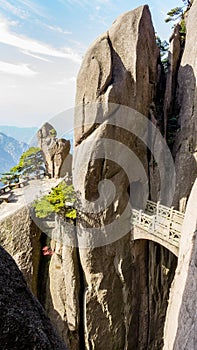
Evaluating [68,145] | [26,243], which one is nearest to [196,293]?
[26,243]

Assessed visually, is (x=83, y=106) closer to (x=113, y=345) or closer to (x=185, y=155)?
(x=185, y=155)

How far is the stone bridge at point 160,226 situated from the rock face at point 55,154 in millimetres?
6827

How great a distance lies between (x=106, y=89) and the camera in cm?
1111

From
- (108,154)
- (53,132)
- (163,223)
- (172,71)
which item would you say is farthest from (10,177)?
(172,71)

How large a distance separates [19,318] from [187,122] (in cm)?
1116

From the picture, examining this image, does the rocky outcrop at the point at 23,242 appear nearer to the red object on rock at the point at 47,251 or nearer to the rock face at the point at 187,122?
the red object on rock at the point at 47,251

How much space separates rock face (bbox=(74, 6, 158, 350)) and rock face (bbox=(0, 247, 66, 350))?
734 centimetres

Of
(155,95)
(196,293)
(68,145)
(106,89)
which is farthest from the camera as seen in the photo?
(68,145)

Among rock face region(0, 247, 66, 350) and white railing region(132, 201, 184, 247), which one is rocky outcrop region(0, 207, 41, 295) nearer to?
white railing region(132, 201, 184, 247)

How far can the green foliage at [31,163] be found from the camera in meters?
18.0

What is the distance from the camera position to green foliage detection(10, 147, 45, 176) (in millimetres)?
18031

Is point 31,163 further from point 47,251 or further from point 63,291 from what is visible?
point 63,291

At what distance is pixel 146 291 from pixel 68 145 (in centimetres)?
972

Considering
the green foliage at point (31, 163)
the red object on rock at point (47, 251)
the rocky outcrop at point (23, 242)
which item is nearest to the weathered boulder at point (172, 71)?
the red object on rock at point (47, 251)
